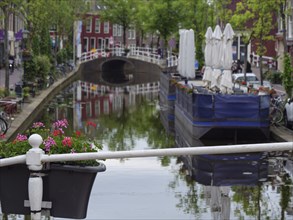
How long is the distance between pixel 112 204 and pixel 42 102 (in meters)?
24.8

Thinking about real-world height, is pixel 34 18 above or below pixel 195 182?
above

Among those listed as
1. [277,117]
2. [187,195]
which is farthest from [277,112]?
[187,195]

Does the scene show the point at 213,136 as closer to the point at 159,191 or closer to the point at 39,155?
the point at 159,191

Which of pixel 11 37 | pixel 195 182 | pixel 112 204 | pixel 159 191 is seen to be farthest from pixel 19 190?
pixel 11 37

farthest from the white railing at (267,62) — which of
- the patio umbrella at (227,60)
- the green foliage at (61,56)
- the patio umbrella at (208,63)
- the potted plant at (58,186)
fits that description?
the potted plant at (58,186)

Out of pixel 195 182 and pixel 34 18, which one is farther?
pixel 34 18

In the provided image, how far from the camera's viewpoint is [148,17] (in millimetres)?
81500

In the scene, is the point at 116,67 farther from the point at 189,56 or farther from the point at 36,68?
the point at 189,56

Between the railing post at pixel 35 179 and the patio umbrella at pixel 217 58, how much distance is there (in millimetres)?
23711

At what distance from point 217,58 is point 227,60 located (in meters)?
1.01

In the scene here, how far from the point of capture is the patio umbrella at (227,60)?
90.2ft

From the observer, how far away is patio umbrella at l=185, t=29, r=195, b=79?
3969cm

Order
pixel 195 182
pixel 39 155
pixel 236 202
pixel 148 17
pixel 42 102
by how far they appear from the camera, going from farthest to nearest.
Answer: pixel 148 17 < pixel 42 102 < pixel 195 182 < pixel 236 202 < pixel 39 155

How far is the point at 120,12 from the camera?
329 ft
